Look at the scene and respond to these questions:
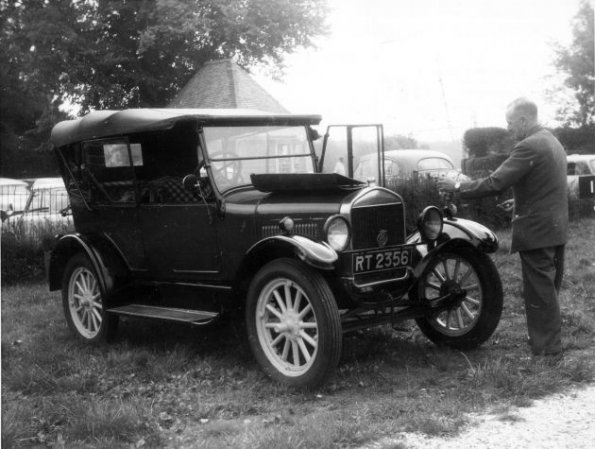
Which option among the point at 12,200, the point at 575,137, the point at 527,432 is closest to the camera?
the point at 527,432

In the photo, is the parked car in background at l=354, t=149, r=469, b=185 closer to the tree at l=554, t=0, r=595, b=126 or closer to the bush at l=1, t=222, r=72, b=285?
the bush at l=1, t=222, r=72, b=285

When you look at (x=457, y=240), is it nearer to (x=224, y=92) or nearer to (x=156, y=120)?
(x=156, y=120)

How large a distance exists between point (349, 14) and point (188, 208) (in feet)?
6.57

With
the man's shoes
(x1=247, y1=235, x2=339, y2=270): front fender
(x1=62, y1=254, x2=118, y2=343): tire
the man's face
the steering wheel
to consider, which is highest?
the man's face

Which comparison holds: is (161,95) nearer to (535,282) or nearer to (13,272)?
(13,272)

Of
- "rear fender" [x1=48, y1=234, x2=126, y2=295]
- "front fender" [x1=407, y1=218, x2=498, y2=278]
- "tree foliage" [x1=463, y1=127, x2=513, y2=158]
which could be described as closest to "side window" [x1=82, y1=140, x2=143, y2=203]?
"rear fender" [x1=48, y1=234, x2=126, y2=295]

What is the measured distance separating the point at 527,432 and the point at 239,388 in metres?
1.91

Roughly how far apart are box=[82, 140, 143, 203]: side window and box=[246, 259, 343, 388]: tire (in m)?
1.88

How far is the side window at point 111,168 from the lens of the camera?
6.29 meters

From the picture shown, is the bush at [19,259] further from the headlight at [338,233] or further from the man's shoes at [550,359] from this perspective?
the man's shoes at [550,359]

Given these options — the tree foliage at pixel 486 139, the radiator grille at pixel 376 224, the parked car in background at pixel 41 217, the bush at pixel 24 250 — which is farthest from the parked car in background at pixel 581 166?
the radiator grille at pixel 376 224

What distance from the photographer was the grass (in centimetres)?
395

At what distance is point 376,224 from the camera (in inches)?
203

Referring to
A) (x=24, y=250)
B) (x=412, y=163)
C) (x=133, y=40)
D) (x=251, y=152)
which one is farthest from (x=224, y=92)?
(x=251, y=152)
